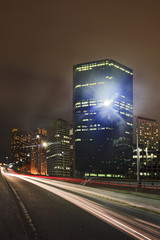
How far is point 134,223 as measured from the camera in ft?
38.1

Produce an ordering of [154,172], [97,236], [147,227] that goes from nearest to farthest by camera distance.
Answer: [97,236] < [147,227] < [154,172]

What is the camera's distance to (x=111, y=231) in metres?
10.1

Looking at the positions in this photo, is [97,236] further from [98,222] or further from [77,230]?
[98,222]

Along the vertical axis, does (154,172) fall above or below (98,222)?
below

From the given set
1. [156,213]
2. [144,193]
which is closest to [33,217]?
[156,213]

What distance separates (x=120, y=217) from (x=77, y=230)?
350cm

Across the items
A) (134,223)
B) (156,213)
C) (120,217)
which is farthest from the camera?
(156,213)

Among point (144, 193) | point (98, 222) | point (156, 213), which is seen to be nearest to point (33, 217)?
point (98, 222)

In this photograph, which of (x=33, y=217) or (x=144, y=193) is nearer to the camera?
(x=33, y=217)

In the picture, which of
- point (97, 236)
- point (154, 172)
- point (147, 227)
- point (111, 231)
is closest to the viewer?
point (97, 236)

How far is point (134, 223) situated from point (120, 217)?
1495 millimetres

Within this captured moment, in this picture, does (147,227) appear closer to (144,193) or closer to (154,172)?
(144,193)

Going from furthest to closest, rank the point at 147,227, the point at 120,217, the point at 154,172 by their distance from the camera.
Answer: the point at 154,172
the point at 120,217
the point at 147,227

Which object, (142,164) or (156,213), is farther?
(142,164)
